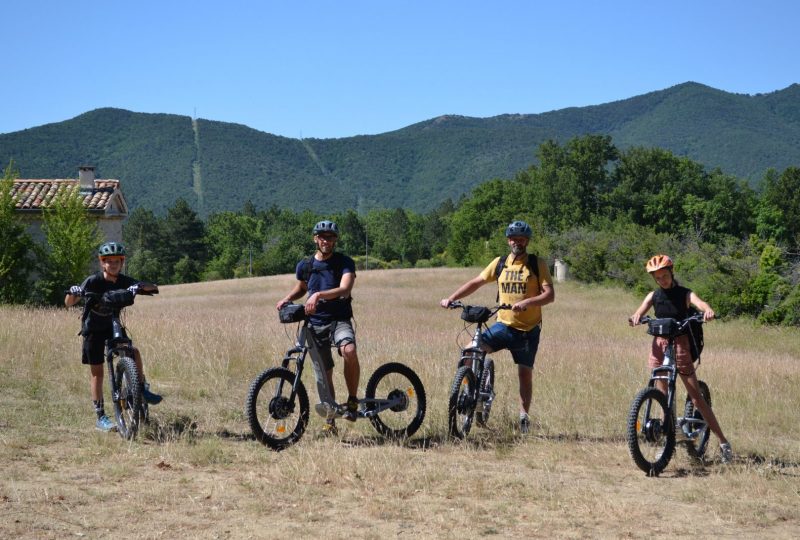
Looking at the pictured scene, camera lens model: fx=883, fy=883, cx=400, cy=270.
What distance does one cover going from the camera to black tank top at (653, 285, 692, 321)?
7.60m

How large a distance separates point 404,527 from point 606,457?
2821mm

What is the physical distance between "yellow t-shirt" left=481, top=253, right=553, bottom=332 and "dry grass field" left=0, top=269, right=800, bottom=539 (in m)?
1.10

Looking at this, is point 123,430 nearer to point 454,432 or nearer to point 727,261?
point 454,432

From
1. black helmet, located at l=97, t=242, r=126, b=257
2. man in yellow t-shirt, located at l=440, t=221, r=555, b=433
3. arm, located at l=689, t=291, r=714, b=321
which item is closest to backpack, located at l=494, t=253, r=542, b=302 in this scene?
man in yellow t-shirt, located at l=440, t=221, r=555, b=433

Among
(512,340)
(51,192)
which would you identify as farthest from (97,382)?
(51,192)

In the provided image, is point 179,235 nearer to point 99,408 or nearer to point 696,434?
point 99,408

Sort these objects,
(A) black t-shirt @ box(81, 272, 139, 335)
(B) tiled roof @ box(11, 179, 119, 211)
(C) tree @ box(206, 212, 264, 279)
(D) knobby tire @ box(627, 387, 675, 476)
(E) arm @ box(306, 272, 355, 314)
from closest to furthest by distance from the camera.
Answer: (D) knobby tire @ box(627, 387, 675, 476) < (E) arm @ box(306, 272, 355, 314) < (A) black t-shirt @ box(81, 272, 139, 335) < (B) tiled roof @ box(11, 179, 119, 211) < (C) tree @ box(206, 212, 264, 279)

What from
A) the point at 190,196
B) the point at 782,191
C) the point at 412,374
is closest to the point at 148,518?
the point at 412,374

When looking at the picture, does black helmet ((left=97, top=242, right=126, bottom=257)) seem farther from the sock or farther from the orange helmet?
the orange helmet

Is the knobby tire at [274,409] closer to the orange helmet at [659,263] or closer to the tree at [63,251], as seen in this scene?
the orange helmet at [659,263]

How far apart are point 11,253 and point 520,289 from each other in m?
26.0

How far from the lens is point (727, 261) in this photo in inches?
1088

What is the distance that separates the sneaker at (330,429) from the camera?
8398 millimetres

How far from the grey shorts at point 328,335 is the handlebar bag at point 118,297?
5.58ft
